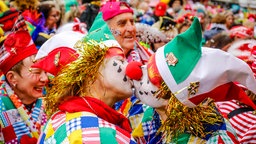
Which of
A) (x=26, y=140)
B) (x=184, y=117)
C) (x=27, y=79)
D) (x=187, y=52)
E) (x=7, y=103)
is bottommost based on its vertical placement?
(x=26, y=140)

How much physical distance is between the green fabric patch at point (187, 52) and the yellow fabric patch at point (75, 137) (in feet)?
1.93

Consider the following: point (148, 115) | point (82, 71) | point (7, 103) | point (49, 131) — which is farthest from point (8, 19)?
point (49, 131)

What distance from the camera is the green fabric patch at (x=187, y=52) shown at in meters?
2.70

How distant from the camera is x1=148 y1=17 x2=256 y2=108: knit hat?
2.65m

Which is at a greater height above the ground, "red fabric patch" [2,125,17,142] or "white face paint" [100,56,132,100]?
"white face paint" [100,56,132,100]

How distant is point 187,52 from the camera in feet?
8.93

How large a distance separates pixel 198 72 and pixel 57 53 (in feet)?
3.46

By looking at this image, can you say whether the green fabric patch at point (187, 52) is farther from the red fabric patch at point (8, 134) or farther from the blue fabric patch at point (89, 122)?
the red fabric patch at point (8, 134)

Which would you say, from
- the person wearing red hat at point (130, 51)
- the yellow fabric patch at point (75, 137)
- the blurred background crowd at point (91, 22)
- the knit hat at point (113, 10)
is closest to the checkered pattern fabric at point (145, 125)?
the person wearing red hat at point (130, 51)

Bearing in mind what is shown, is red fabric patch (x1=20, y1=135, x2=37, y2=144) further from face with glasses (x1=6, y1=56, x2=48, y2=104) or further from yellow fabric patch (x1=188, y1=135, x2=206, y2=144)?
yellow fabric patch (x1=188, y1=135, x2=206, y2=144)

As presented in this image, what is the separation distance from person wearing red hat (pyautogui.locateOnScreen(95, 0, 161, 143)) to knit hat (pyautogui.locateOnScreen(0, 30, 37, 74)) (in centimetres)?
77

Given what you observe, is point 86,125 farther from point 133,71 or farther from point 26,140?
point 26,140

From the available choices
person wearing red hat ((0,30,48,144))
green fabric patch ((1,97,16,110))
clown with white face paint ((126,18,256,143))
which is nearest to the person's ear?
person wearing red hat ((0,30,48,144))

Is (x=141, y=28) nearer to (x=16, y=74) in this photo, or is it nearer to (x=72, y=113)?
(x=16, y=74)
